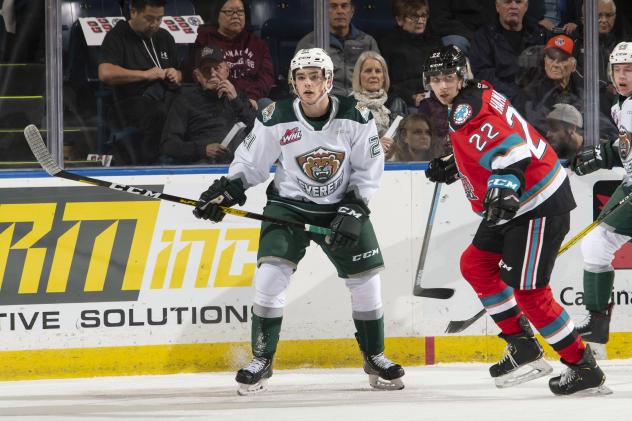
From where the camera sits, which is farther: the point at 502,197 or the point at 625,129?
the point at 625,129

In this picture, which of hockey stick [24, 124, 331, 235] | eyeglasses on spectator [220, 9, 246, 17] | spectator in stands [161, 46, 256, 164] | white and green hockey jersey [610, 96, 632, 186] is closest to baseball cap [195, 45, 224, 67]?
spectator in stands [161, 46, 256, 164]

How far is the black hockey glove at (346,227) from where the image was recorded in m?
4.46

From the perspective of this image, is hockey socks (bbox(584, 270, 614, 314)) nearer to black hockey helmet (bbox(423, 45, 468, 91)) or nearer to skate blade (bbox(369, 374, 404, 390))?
skate blade (bbox(369, 374, 404, 390))

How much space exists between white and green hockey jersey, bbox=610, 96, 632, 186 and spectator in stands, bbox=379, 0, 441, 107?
788 millimetres

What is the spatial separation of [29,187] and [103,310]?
21.8 inches

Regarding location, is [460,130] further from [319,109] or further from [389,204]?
[389,204]

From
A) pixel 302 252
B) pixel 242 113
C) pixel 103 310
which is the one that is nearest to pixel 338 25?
pixel 242 113

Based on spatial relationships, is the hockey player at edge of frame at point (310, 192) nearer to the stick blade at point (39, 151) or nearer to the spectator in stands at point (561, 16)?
the stick blade at point (39, 151)

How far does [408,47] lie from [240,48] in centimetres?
70

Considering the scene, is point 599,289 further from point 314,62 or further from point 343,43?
point 314,62

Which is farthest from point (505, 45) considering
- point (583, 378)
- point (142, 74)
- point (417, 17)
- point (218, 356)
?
point (218, 356)

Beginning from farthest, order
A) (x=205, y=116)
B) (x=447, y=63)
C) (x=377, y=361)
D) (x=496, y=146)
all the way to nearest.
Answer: (x=205, y=116) < (x=377, y=361) < (x=447, y=63) < (x=496, y=146)

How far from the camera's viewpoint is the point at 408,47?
17.5 ft

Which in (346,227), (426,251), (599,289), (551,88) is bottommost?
(599,289)
